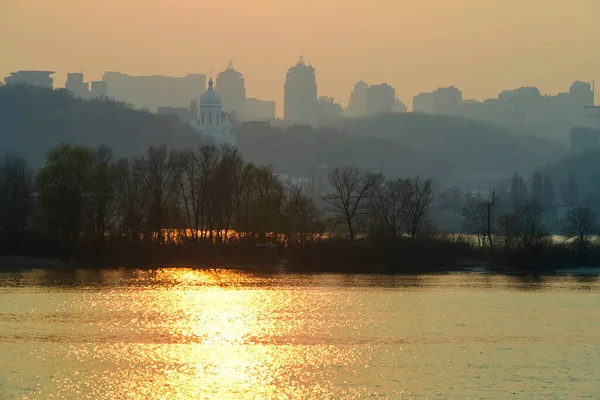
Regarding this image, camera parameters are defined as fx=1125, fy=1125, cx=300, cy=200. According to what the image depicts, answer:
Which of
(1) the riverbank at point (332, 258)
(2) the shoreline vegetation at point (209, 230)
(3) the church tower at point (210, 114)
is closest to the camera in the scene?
(1) the riverbank at point (332, 258)

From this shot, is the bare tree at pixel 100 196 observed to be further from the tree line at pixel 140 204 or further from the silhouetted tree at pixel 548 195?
Result: the silhouetted tree at pixel 548 195

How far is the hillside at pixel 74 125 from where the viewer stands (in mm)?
149000

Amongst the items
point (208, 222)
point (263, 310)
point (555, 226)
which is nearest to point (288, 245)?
point (208, 222)

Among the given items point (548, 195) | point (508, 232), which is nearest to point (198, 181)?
point (508, 232)

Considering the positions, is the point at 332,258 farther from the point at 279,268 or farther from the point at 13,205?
the point at 13,205

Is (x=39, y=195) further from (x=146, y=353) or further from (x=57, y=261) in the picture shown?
(x=146, y=353)

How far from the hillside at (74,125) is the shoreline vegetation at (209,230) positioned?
75083 mm

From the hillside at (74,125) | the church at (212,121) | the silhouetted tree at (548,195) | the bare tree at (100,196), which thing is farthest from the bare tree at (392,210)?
the church at (212,121)

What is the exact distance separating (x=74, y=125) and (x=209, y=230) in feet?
291

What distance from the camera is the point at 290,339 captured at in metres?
35.7

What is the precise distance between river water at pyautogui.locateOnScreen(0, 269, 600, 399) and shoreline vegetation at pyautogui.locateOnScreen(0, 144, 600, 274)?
7.54 metres

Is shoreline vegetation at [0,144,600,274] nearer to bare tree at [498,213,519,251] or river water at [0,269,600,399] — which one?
bare tree at [498,213,519,251]

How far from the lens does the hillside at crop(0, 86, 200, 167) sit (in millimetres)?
149000

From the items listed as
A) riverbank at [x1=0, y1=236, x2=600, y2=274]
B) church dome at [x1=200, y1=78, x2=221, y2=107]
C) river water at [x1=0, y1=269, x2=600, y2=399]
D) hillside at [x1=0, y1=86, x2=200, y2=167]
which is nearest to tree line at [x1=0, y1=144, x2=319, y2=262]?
riverbank at [x1=0, y1=236, x2=600, y2=274]
